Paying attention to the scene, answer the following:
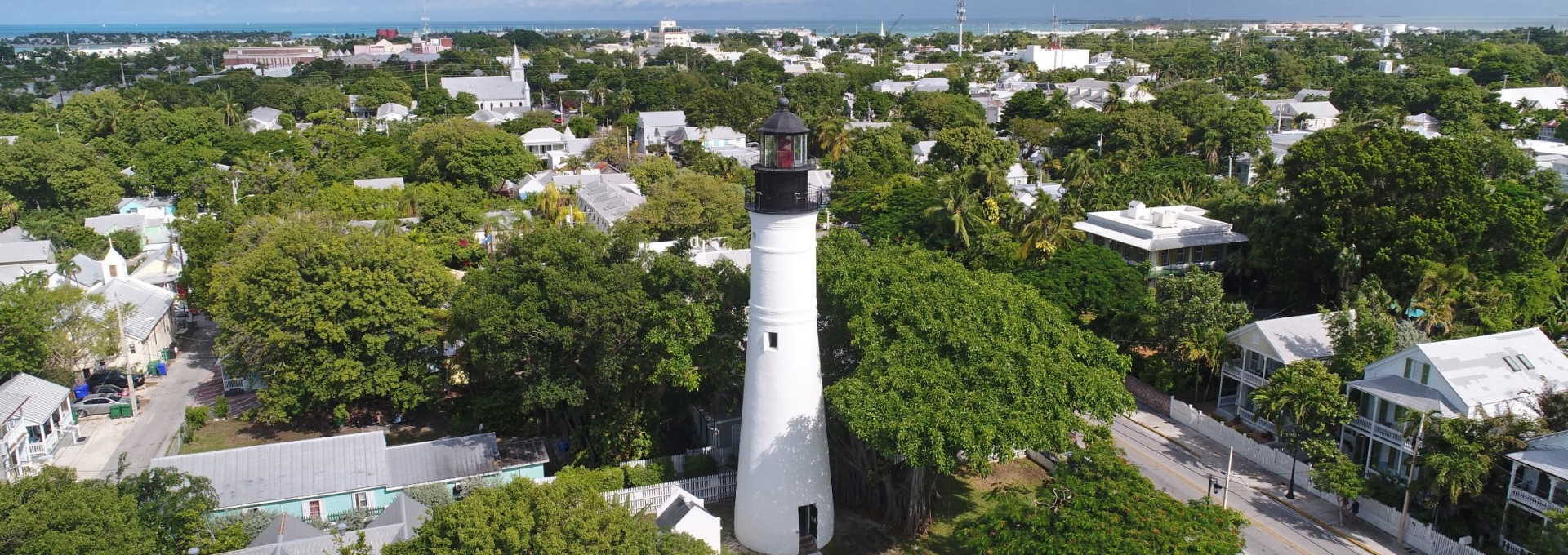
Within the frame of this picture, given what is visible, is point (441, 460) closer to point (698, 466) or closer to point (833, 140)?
point (698, 466)

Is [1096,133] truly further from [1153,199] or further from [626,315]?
[626,315]

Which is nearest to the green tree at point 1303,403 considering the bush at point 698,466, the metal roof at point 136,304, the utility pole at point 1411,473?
the utility pole at point 1411,473

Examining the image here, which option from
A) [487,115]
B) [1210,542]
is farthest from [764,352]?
[487,115]

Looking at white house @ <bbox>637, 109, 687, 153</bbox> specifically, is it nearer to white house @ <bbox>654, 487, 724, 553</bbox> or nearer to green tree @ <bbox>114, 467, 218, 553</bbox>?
white house @ <bbox>654, 487, 724, 553</bbox>

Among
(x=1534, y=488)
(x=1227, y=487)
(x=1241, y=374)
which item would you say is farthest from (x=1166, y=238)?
(x=1534, y=488)

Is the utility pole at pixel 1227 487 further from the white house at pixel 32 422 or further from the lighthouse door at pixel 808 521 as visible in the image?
the white house at pixel 32 422

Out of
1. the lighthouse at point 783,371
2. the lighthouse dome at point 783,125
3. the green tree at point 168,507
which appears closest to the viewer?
the lighthouse dome at point 783,125
